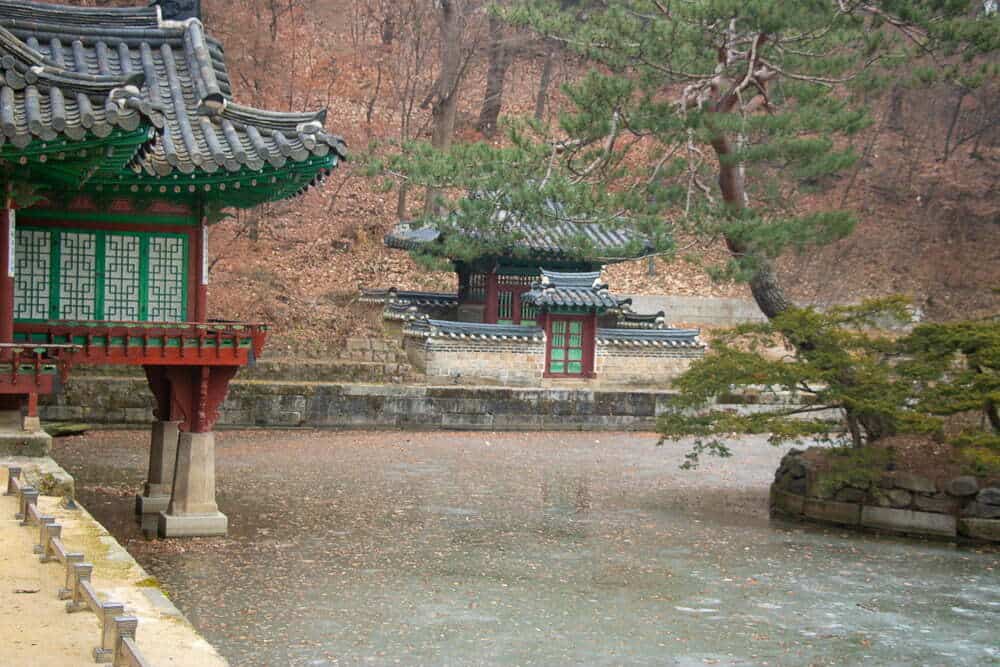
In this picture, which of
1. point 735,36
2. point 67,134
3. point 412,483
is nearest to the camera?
point 67,134

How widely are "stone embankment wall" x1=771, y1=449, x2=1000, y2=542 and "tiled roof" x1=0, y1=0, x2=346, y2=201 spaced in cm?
821

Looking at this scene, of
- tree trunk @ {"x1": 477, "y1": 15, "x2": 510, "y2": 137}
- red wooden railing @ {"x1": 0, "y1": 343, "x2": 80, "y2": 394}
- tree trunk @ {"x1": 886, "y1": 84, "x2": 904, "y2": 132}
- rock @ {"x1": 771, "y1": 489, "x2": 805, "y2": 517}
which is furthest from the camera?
tree trunk @ {"x1": 886, "y1": 84, "x2": 904, "y2": 132}

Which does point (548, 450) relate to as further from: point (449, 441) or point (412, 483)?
point (412, 483)

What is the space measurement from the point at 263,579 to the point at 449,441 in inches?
507

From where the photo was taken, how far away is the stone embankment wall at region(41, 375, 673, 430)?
77.5 feet

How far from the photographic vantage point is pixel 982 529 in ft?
48.0

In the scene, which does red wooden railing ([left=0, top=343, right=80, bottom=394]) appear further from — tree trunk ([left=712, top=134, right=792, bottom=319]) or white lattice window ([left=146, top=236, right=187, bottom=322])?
tree trunk ([left=712, top=134, right=792, bottom=319])

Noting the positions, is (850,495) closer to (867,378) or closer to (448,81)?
(867,378)

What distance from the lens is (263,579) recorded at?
37.2 ft

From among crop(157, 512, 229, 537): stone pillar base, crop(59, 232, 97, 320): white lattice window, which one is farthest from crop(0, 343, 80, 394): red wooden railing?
crop(157, 512, 229, 537): stone pillar base

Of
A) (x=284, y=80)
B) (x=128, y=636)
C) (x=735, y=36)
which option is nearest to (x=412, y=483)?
(x=735, y=36)

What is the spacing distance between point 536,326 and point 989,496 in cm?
1568

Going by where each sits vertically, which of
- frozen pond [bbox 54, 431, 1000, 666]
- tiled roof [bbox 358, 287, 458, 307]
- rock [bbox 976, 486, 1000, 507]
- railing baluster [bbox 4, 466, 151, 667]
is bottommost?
frozen pond [bbox 54, 431, 1000, 666]

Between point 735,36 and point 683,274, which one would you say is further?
point 683,274
